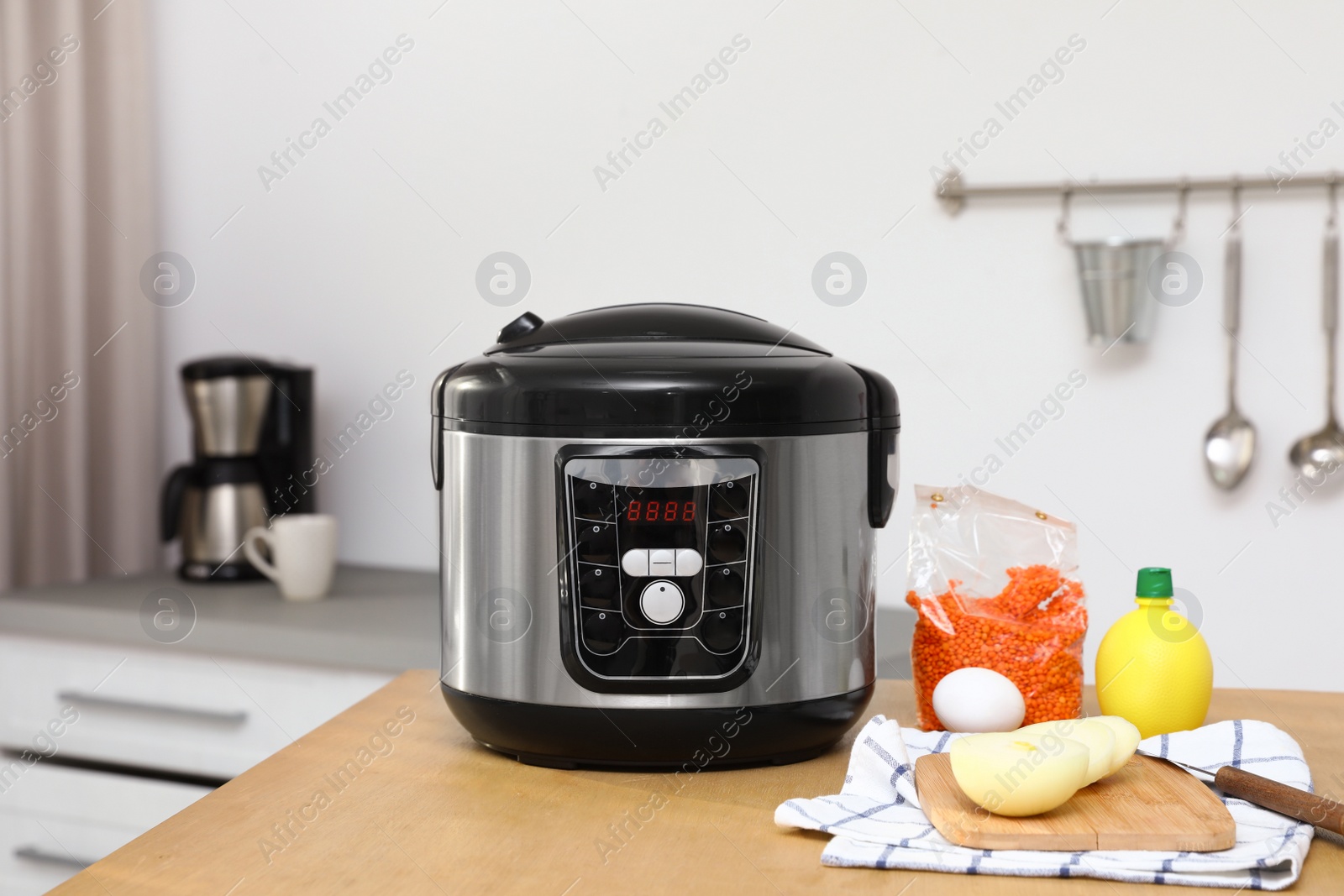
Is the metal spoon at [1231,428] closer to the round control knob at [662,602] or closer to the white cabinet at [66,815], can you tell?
the round control knob at [662,602]

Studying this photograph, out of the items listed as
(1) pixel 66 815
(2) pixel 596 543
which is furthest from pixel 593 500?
(1) pixel 66 815

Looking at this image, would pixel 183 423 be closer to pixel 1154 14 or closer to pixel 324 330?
pixel 324 330

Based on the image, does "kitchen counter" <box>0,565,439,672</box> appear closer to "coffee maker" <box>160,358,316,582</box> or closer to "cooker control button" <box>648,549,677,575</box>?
"coffee maker" <box>160,358,316,582</box>

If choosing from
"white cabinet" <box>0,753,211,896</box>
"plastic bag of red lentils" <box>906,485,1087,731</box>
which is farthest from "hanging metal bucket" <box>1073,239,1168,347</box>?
"white cabinet" <box>0,753,211,896</box>

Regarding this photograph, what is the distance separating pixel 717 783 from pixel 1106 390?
0.97 metres

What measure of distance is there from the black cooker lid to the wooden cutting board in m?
0.22

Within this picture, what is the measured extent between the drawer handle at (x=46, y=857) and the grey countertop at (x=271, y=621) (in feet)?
0.89

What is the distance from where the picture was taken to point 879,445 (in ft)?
2.36

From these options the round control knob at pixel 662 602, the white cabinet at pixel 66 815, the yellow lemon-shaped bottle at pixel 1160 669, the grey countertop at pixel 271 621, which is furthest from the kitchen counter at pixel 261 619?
the yellow lemon-shaped bottle at pixel 1160 669

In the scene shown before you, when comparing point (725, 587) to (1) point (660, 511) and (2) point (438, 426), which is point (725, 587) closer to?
(1) point (660, 511)

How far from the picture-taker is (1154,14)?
1379mm

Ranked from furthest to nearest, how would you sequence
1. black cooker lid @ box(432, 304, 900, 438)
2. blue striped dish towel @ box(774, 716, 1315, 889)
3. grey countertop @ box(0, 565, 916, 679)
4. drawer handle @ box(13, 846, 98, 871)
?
drawer handle @ box(13, 846, 98, 871) → grey countertop @ box(0, 565, 916, 679) → black cooker lid @ box(432, 304, 900, 438) → blue striped dish towel @ box(774, 716, 1315, 889)

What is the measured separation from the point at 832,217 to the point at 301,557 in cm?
86

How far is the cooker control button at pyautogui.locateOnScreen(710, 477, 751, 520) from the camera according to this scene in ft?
2.14
